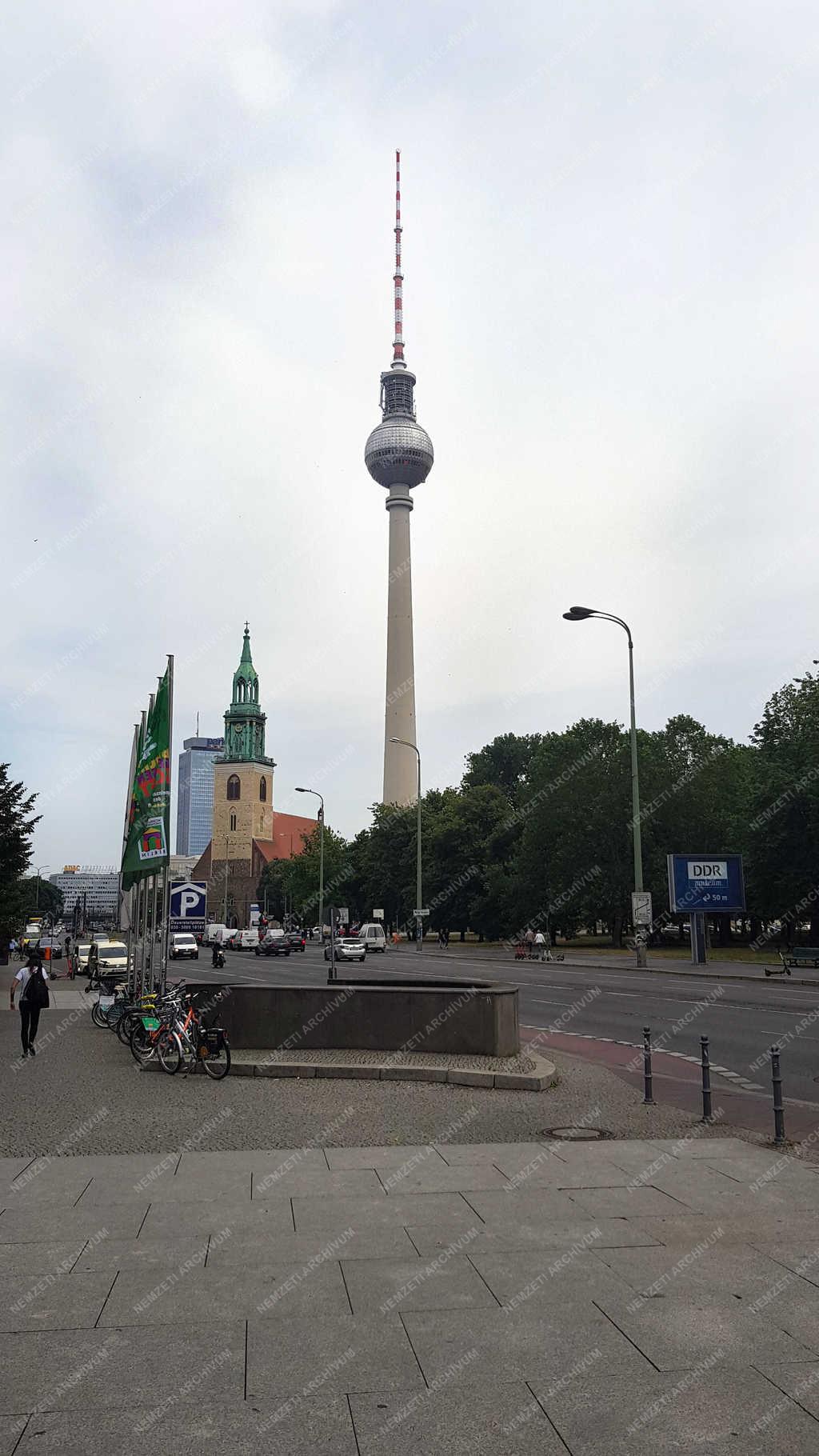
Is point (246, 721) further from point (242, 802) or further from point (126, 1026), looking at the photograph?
point (126, 1026)

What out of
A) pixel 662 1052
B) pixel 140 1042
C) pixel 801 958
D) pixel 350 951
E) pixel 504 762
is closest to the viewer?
pixel 140 1042

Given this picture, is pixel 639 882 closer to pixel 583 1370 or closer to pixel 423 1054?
pixel 423 1054

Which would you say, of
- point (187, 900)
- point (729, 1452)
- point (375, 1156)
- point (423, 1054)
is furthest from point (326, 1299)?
point (187, 900)

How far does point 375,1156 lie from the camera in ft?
29.9

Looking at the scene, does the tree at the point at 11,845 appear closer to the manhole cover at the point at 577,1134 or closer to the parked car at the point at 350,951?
the parked car at the point at 350,951

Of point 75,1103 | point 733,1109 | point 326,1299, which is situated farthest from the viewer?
point 75,1103

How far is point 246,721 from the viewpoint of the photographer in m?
136

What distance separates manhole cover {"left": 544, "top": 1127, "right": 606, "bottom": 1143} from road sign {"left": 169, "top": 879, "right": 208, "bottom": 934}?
10.0 meters

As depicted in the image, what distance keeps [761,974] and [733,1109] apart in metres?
25.0

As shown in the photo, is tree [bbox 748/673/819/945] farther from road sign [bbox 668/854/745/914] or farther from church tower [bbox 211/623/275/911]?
church tower [bbox 211/623/275/911]

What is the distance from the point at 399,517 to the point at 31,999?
415 feet

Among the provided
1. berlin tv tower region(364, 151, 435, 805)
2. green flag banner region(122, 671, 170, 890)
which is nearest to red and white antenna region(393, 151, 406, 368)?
berlin tv tower region(364, 151, 435, 805)

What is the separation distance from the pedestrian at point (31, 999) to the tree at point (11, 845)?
2014 cm

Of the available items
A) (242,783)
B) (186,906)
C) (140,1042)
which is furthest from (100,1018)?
(242,783)
